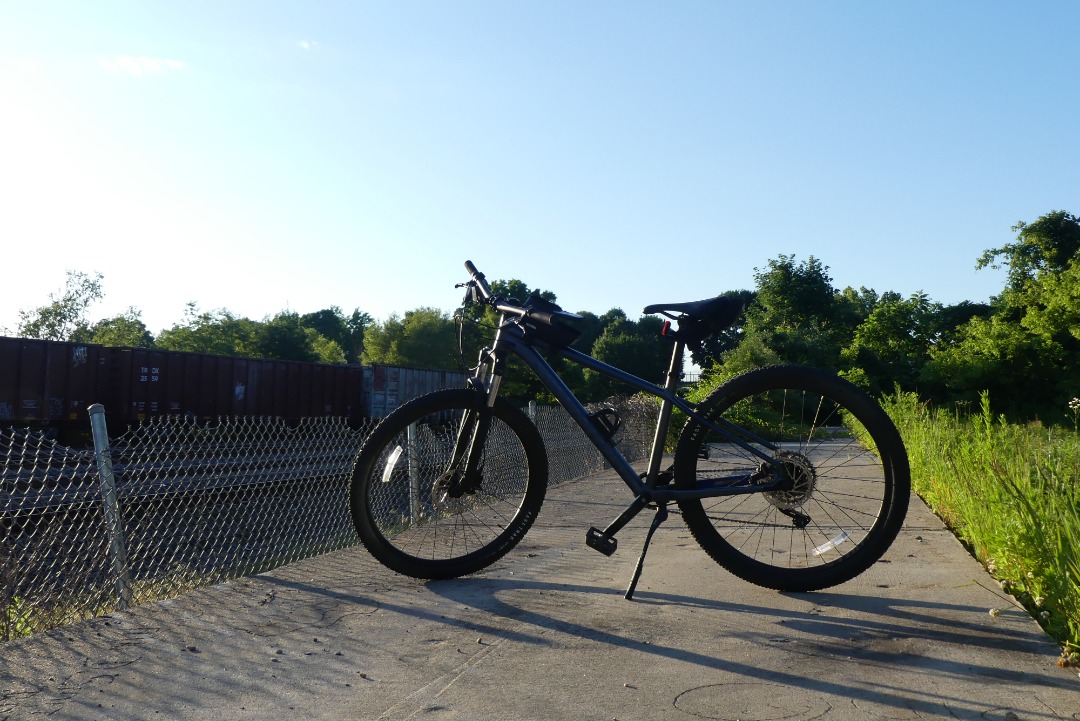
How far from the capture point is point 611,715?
7.33ft

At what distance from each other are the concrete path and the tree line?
3.73 feet

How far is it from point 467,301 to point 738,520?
1591 millimetres

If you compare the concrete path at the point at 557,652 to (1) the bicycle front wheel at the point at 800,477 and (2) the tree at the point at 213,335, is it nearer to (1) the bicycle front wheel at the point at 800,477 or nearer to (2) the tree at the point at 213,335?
(1) the bicycle front wheel at the point at 800,477

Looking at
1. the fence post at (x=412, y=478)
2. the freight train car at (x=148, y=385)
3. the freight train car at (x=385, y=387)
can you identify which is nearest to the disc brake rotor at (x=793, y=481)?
the fence post at (x=412, y=478)

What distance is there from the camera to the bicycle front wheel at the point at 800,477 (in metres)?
3.51

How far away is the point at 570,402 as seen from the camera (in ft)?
12.6

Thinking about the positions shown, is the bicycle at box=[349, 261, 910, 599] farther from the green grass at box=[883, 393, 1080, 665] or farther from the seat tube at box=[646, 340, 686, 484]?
the green grass at box=[883, 393, 1080, 665]

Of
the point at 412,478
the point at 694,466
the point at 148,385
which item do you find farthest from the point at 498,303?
the point at 148,385

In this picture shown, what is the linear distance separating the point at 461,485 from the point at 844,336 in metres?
58.2

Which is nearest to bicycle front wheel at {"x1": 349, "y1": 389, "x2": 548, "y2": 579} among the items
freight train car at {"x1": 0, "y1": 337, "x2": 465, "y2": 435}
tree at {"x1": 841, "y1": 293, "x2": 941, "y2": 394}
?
freight train car at {"x1": 0, "y1": 337, "x2": 465, "y2": 435}

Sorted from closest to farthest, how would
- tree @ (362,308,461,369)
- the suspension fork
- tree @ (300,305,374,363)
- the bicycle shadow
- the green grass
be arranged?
the bicycle shadow
the green grass
the suspension fork
tree @ (362,308,461,369)
tree @ (300,305,374,363)

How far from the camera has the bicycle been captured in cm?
356

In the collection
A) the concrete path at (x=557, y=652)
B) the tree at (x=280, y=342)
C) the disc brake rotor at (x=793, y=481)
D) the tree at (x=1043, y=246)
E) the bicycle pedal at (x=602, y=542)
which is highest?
the tree at (x=1043, y=246)

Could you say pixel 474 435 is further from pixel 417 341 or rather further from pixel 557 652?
pixel 417 341
